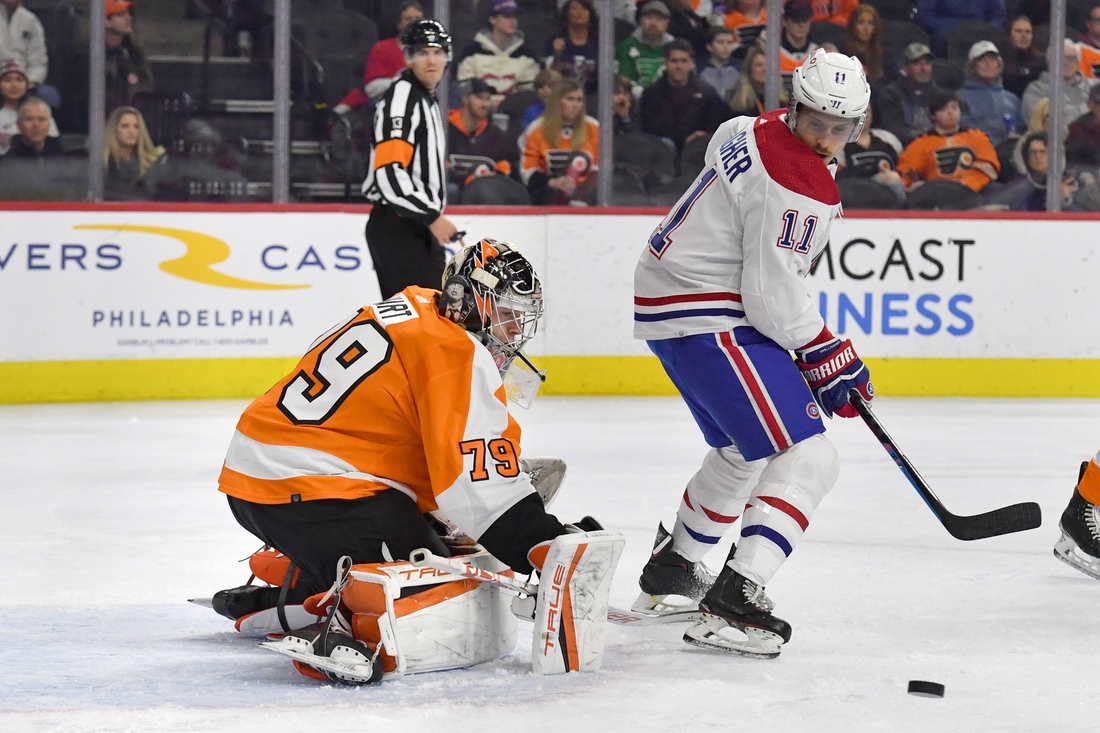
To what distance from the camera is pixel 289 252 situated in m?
6.73

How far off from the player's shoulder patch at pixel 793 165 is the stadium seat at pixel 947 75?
514 cm

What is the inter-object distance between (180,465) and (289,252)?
204 centimetres

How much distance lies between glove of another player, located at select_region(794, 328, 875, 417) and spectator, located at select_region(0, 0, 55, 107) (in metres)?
4.93

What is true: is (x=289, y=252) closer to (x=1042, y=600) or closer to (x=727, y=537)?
(x=727, y=537)

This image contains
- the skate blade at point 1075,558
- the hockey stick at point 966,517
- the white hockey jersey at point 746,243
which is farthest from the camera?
the skate blade at point 1075,558

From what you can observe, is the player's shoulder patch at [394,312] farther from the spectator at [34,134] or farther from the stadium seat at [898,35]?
the stadium seat at [898,35]

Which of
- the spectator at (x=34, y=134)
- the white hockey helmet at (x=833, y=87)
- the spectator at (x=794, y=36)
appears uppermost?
the spectator at (x=794, y=36)

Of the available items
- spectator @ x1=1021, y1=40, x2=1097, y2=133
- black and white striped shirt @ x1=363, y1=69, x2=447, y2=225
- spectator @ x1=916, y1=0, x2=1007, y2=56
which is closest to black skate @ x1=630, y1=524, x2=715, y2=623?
black and white striped shirt @ x1=363, y1=69, x2=447, y2=225

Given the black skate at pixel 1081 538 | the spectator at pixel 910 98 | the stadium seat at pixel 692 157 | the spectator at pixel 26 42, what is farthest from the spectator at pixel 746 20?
the black skate at pixel 1081 538

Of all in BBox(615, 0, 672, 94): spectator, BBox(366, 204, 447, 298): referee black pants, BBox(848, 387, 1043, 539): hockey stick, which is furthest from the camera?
BBox(615, 0, 672, 94): spectator

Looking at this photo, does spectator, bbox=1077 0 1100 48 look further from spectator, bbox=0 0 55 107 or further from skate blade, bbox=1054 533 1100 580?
spectator, bbox=0 0 55 107

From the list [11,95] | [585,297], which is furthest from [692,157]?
[11,95]

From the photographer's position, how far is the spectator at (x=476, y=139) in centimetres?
734

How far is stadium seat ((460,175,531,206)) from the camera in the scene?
23.8 ft
